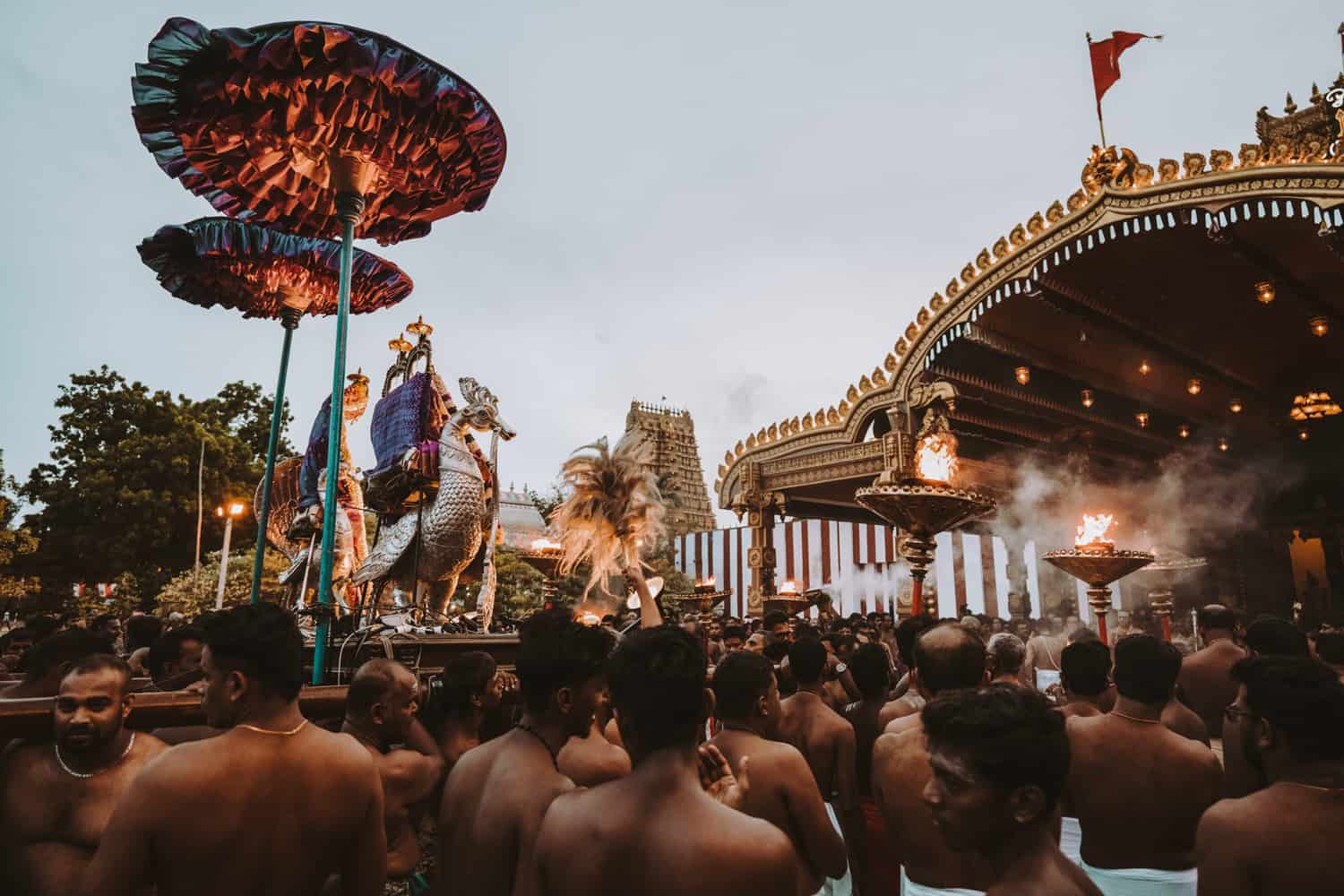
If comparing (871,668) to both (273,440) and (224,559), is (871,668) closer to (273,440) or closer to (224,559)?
(273,440)

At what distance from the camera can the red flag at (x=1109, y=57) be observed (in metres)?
10.3

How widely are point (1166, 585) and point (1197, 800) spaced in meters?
14.9

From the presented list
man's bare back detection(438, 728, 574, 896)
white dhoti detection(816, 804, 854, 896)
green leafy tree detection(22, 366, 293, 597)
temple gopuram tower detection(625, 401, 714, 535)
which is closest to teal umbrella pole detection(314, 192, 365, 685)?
man's bare back detection(438, 728, 574, 896)

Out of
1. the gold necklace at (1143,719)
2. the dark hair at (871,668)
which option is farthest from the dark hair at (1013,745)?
the dark hair at (871,668)

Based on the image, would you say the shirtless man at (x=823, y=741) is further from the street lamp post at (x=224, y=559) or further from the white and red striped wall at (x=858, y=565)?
the white and red striped wall at (x=858, y=565)

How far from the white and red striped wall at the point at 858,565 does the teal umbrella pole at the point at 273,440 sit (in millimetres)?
16016

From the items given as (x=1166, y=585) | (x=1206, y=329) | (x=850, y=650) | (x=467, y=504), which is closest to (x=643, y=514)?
(x=467, y=504)

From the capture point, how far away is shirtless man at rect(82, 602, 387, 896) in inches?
83.8

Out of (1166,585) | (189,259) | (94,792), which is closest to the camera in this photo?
(94,792)

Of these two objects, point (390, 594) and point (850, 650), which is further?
point (390, 594)

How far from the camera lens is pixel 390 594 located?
9.87m

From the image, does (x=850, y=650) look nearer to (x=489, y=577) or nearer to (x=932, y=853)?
(x=489, y=577)

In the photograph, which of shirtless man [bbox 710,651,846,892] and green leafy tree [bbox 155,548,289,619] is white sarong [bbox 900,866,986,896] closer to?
shirtless man [bbox 710,651,846,892]

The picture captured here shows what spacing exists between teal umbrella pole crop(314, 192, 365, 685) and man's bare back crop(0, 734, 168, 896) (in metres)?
1.83
